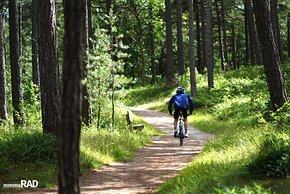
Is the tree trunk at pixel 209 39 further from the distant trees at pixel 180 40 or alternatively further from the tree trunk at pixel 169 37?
the tree trunk at pixel 169 37

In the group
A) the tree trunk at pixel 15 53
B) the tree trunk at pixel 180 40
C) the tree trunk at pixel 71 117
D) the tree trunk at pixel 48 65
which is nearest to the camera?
the tree trunk at pixel 71 117

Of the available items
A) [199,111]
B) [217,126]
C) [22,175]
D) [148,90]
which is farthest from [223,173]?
[148,90]

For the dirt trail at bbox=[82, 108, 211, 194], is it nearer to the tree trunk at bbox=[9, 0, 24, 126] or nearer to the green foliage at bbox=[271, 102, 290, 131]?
the green foliage at bbox=[271, 102, 290, 131]

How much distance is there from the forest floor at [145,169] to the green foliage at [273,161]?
244cm

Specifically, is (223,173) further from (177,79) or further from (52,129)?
(177,79)

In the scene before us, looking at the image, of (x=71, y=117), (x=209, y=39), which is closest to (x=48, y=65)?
(x=71, y=117)

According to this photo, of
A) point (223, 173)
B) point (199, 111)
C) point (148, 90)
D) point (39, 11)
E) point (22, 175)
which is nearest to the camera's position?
point (223, 173)

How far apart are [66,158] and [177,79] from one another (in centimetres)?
2782

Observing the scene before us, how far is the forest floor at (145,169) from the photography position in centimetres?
877

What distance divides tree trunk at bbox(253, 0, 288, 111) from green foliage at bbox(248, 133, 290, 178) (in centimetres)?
367

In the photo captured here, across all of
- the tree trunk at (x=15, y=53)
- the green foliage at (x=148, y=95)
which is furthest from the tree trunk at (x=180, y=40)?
the tree trunk at (x=15, y=53)

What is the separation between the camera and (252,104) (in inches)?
707

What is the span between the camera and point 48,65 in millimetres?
10422

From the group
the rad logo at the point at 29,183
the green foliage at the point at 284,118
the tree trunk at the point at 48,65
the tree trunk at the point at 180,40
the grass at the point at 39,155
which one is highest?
the tree trunk at the point at 180,40
